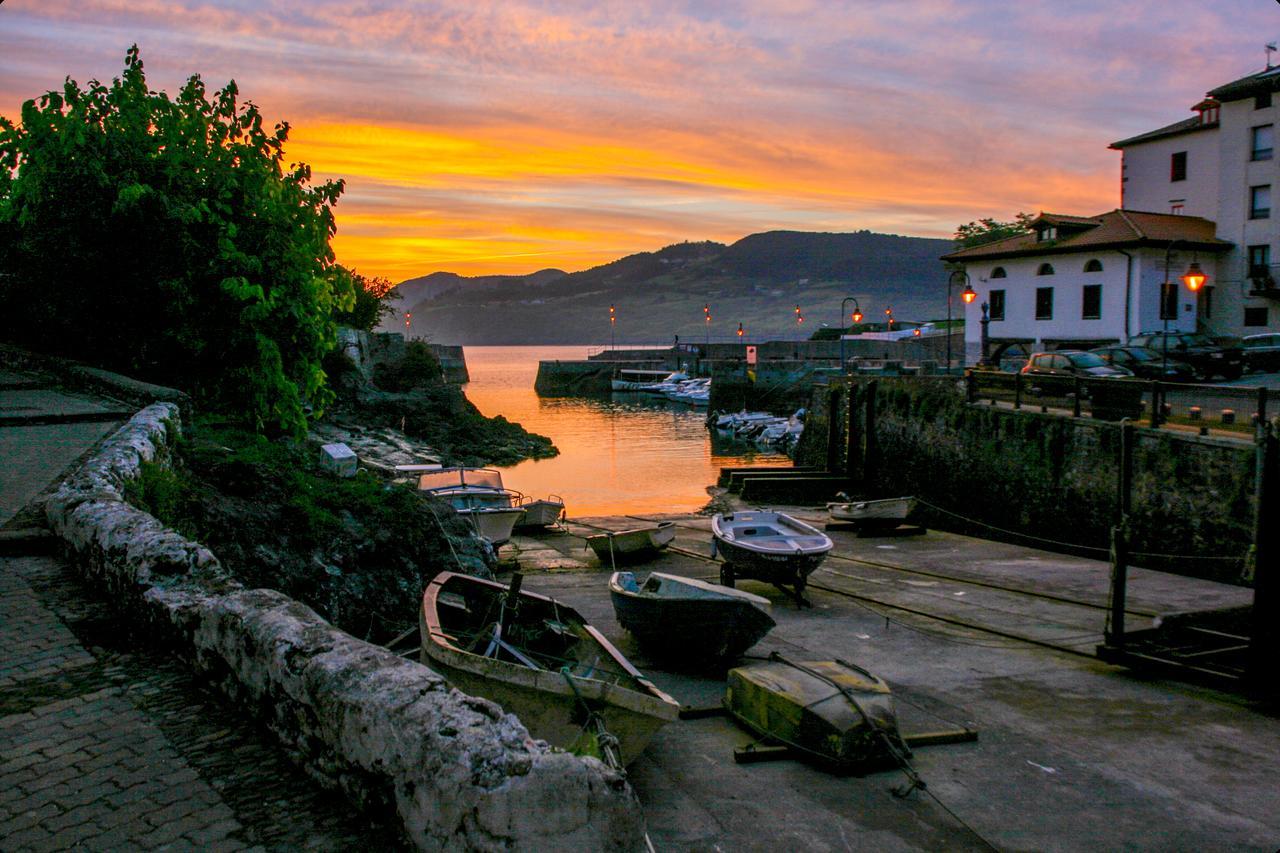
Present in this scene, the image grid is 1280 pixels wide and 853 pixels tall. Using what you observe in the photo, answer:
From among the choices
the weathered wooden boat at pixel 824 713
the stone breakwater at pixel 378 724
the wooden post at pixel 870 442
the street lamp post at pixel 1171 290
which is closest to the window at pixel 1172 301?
the street lamp post at pixel 1171 290

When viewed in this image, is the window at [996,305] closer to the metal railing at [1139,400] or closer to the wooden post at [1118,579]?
the metal railing at [1139,400]

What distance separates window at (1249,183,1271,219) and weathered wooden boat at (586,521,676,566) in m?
39.5

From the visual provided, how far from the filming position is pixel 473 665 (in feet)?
27.6

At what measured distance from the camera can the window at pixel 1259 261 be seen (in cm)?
4550

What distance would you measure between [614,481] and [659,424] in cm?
2918

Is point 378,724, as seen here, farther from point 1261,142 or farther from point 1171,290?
point 1261,142

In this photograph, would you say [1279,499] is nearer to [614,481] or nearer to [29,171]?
[29,171]

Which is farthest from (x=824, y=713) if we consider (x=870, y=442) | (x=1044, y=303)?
(x=1044, y=303)

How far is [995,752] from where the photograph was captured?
1084 centimetres

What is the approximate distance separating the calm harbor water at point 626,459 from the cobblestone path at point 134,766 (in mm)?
32356

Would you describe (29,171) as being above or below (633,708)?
A: above

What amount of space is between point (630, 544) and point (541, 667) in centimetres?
1289

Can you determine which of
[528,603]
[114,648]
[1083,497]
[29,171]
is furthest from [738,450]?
[114,648]

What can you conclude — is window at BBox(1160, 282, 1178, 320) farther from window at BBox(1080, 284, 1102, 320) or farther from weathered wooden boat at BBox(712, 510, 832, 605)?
weathered wooden boat at BBox(712, 510, 832, 605)
